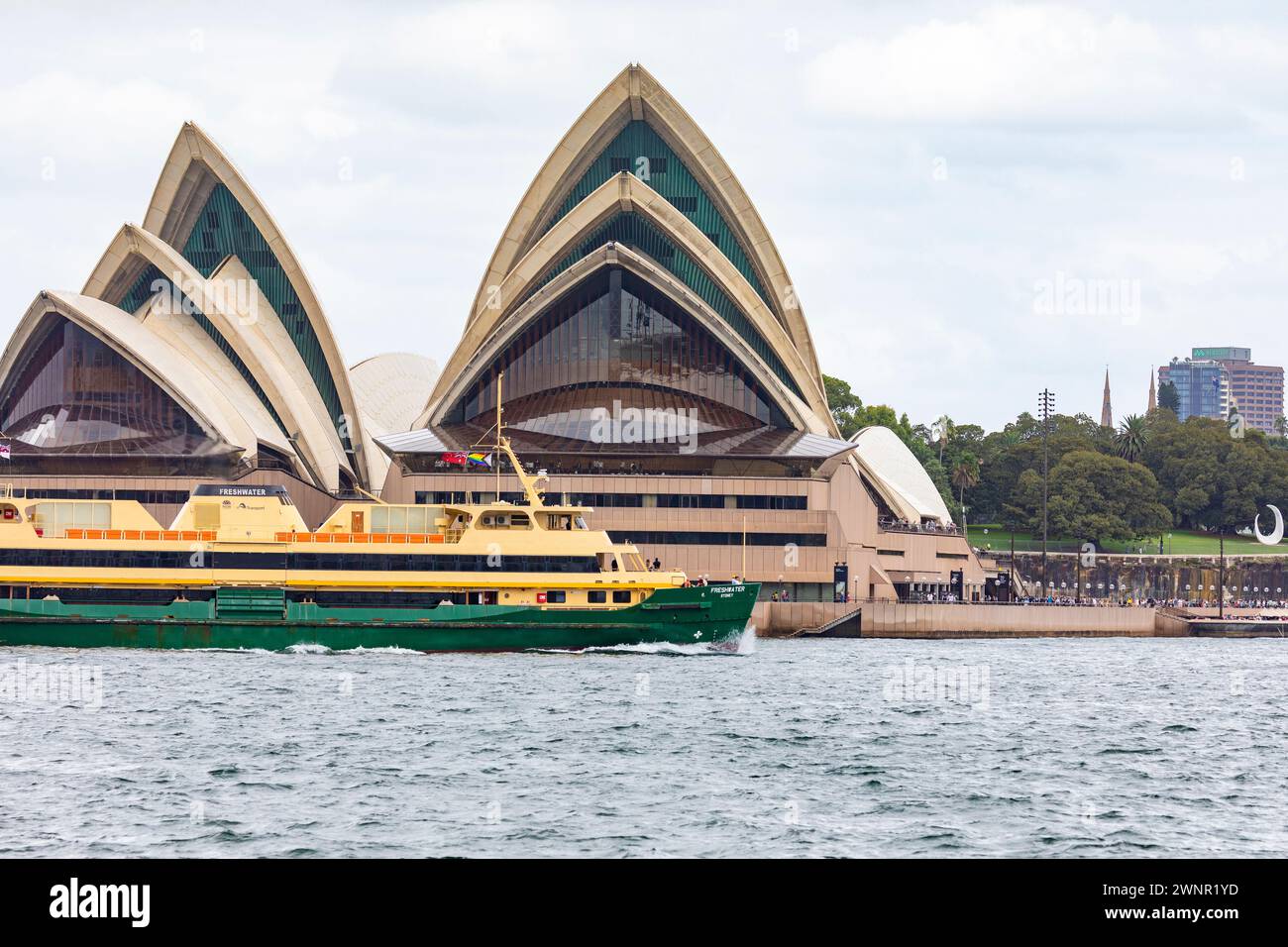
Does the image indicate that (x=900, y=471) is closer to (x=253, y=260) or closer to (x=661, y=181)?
(x=661, y=181)

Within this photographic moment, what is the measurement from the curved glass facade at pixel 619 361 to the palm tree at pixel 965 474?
199 ft

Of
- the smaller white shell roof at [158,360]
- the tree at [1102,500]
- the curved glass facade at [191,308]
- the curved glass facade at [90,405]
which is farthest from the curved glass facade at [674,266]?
the tree at [1102,500]

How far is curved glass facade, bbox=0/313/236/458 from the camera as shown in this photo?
307 feet

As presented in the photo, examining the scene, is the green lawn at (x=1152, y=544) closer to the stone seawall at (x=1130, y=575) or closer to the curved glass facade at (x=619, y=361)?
the stone seawall at (x=1130, y=575)

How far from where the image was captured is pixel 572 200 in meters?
101

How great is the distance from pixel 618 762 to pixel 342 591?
94.8ft

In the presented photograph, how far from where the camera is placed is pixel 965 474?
157000 mm

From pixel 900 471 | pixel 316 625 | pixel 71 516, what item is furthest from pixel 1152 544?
pixel 71 516

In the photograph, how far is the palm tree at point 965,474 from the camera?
157000mm

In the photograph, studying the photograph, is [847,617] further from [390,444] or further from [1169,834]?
[1169,834]

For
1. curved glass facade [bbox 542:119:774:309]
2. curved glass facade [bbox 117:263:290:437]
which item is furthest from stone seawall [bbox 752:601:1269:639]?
curved glass facade [bbox 117:263:290:437]
